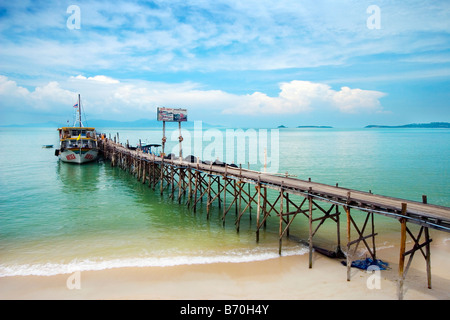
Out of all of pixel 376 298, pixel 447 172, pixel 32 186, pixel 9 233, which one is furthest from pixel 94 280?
pixel 447 172

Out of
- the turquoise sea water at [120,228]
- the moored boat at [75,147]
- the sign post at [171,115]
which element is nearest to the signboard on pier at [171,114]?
the sign post at [171,115]

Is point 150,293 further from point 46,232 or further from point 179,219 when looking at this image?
point 46,232

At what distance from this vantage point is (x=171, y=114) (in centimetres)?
3050

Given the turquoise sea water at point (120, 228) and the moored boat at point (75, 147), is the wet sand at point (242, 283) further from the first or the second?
the moored boat at point (75, 147)

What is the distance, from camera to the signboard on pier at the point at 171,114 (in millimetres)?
30078

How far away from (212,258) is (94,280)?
17.2 feet

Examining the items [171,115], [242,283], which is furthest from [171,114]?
[242,283]

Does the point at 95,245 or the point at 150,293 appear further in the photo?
the point at 95,245

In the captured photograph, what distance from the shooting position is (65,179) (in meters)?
36.9

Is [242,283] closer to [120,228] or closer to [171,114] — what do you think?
[120,228]

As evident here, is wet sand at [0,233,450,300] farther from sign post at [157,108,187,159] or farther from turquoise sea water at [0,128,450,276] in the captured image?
sign post at [157,108,187,159]

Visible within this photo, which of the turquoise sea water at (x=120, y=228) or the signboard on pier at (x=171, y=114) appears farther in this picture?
the signboard on pier at (x=171, y=114)

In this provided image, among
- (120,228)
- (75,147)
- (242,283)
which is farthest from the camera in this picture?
(75,147)
